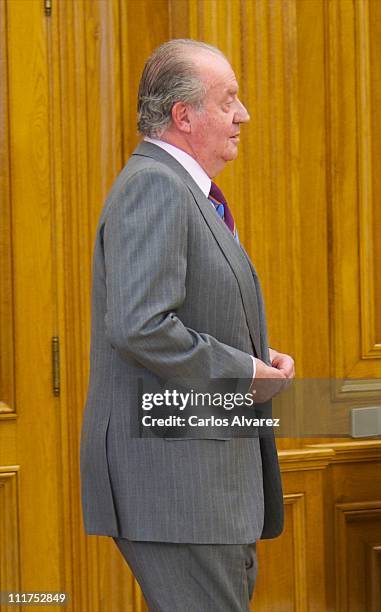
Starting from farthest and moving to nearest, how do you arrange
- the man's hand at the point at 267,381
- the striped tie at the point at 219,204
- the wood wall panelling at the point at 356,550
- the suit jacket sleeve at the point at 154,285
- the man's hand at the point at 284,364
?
the wood wall panelling at the point at 356,550 → the striped tie at the point at 219,204 → the man's hand at the point at 284,364 → the man's hand at the point at 267,381 → the suit jacket sleeve at the point at 154,285

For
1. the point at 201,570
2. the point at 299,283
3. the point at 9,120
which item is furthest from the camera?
the point at 299,283

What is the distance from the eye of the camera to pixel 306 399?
324 cm

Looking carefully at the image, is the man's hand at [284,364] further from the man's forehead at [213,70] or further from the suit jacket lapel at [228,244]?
the man's forehead at [213,70]

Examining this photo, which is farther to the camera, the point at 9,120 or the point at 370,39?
the point at 370,39

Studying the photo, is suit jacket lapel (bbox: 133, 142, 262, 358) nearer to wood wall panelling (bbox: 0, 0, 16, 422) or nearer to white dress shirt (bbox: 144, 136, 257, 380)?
white dress shirt (bbox: 144, 136, 257, 380)

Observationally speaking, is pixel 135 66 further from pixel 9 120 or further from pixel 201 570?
pixel 201 570

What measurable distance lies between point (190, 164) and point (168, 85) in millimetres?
169

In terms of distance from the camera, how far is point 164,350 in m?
1.82

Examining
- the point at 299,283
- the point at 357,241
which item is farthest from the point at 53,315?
the point at 357,241

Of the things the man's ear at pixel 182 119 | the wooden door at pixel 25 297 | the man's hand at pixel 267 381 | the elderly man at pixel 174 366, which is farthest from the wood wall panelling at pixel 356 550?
the man's ear at pixel 182 119

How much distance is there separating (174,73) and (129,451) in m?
0.78

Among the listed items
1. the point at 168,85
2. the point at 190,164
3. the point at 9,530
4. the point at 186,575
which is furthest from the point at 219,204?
the point at 9,530

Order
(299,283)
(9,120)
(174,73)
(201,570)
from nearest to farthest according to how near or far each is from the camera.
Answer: (201,570) < (174,73) < (9,120) < (299,283)

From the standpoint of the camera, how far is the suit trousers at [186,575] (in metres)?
1.91
